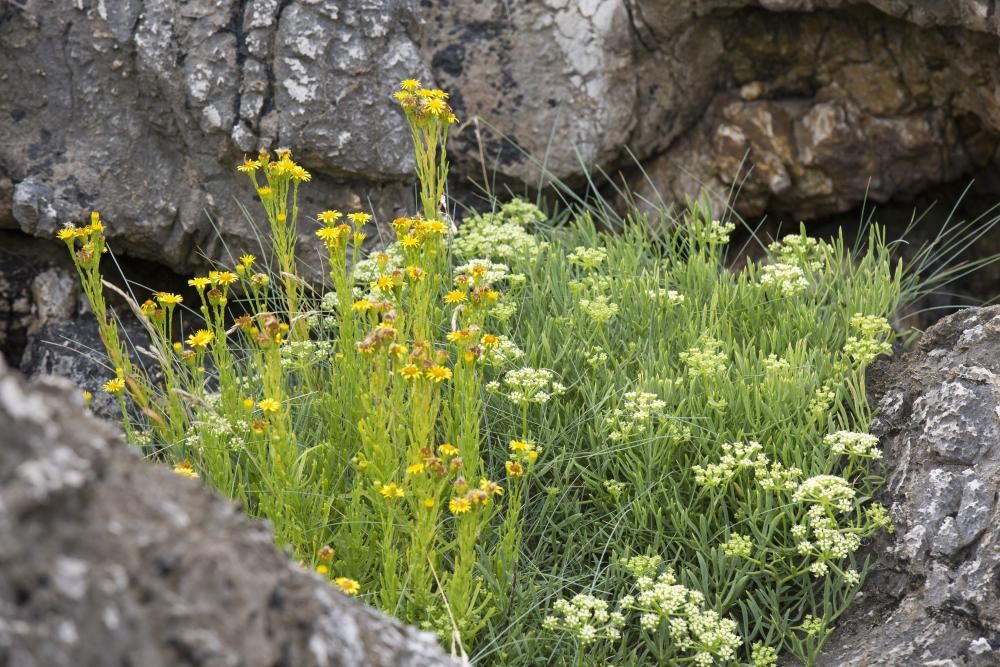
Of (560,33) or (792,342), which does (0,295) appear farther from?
(792,342)

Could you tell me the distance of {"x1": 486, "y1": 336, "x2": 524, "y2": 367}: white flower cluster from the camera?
2830 millimetres

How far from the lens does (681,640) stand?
243 cm

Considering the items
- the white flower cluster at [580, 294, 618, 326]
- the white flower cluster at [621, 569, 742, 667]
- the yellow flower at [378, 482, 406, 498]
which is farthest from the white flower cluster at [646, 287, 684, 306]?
the yellow flower at [378, 482, 406, 498]

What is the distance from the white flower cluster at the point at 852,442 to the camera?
2.57m

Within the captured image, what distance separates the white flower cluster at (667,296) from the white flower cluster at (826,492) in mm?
804

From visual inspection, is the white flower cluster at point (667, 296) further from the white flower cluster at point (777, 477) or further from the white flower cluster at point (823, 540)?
the white flower cluster at point (823, 540)

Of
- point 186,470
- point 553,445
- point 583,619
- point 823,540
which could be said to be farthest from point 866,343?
point 186,470

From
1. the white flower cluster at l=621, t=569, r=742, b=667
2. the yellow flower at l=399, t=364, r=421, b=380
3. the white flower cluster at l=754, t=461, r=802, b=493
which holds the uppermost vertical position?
the yellow flower at l=399, t=364, r=421, b=380

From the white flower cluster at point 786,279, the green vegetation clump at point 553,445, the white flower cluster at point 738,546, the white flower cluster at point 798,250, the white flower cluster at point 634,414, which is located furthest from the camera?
the white flower cluster at point 798,250

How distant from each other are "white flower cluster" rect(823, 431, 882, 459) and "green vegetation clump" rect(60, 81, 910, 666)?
1 cm

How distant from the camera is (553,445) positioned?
114 inches

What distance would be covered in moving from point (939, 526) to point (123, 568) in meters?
2.03

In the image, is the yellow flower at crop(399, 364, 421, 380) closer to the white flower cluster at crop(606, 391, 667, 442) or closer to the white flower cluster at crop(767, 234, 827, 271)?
the white flower cluster at crop(606, 391, 667, 442)

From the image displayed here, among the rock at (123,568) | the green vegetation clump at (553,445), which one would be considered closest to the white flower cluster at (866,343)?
the green vegetation clump at (553,445)
